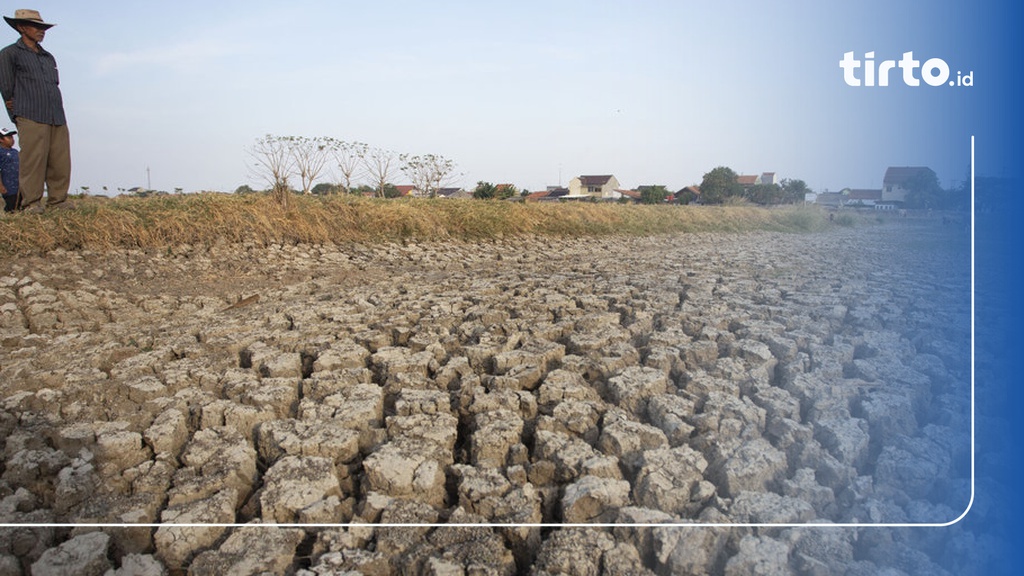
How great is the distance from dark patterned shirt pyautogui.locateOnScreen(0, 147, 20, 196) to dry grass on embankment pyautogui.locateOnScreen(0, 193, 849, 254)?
17.5 inches

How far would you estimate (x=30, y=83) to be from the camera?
14.4 ft

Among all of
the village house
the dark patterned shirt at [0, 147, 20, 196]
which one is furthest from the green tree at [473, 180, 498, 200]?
the dark patterned shirt at [0, 147, 20, 196]

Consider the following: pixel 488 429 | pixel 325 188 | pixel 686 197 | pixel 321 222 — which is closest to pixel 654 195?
pixel 686 197

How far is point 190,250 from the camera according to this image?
4.71 metres

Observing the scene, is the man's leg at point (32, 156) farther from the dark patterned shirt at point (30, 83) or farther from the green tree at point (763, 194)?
the green tree at point (763, 194)

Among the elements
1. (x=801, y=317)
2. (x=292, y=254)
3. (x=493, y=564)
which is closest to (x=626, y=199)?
(x=292, y=254)

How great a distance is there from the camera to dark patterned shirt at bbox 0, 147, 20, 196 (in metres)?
5.26

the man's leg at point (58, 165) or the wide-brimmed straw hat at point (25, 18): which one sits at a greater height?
the wide-brimmed straw hat at point (25, 18)

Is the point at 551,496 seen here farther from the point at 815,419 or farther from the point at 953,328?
the point at 953,328

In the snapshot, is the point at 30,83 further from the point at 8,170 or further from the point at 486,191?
the point at 486,191

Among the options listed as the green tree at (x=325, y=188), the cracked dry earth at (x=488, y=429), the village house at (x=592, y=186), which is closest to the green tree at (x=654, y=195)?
the village house at (x=592, y=186)

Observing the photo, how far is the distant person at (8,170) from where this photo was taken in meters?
5.25

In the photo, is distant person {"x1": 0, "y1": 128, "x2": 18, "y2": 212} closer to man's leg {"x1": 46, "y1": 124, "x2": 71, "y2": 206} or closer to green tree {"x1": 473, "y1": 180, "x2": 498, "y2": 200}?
man's leg {"x1": 46, "y1": 124, "x2": 71, "y2": 206}

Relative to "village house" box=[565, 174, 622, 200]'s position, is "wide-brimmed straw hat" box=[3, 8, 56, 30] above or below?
above
